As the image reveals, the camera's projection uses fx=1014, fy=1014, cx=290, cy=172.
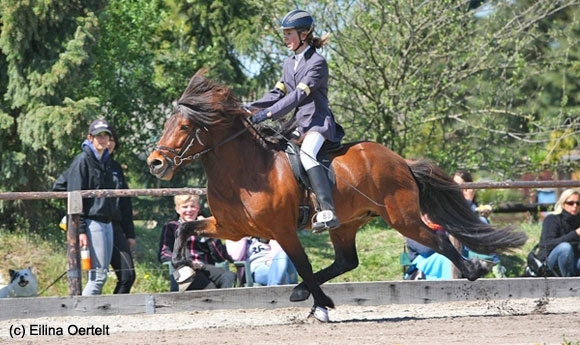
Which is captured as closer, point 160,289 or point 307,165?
point 307,165

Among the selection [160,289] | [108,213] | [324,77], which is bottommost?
[160,289]

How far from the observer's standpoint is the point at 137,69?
13836mm

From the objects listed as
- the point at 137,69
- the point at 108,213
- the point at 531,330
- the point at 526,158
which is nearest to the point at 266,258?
the point at 108,213

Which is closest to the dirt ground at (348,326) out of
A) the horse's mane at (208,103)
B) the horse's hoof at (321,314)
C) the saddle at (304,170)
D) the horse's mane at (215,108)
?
the horse's hoof at (321,314)

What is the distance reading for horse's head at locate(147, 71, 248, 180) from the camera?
306 inches

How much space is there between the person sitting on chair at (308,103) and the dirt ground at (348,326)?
0.96 meters

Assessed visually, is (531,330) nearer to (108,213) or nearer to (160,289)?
(108,213)

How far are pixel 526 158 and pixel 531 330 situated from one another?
7.87 meters

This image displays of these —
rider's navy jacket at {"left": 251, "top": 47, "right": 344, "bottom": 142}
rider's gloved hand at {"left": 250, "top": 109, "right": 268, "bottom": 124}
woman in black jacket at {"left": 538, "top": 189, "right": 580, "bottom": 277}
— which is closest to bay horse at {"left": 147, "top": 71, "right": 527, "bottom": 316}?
rider's gloved hand at {"left": 250, "top": 109, "right": 268, "bottom": 124}

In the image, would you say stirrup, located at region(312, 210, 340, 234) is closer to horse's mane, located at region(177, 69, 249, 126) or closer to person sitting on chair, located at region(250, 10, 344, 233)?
person sitting on chair, located at region(250, 10, 344, 233)

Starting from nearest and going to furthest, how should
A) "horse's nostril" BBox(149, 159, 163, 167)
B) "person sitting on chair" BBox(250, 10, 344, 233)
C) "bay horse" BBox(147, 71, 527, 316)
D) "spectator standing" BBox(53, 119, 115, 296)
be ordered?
"horse's nostril" BBox(149, 159, 163, 167), "bay horse" BBox(147, 71, 527, 316), "person sitting on chair" BBox(250, 10, 344, 233), "spectator standing" BBox(53, 119, 115, 296)

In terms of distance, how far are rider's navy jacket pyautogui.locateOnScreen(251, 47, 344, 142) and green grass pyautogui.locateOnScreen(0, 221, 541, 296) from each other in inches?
152

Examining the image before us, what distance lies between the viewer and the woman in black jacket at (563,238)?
419 inches

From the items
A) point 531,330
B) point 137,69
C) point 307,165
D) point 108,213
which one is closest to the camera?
point 531,330
